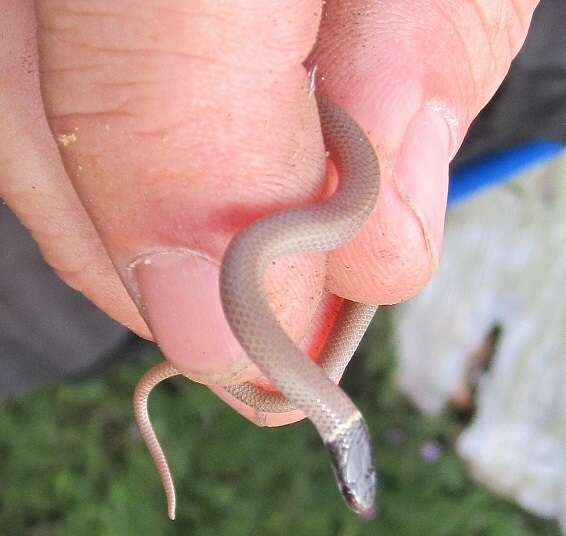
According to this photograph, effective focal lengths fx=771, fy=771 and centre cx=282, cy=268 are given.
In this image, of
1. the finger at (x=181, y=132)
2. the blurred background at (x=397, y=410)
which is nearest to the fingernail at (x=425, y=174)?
the finger at (x=181, y=132)

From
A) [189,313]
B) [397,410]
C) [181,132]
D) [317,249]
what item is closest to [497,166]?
[397,410]

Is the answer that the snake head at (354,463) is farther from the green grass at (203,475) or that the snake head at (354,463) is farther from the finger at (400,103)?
the green grass at (203,475)

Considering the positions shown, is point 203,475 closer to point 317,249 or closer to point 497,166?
point 497,166

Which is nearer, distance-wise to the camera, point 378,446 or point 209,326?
point 209,326

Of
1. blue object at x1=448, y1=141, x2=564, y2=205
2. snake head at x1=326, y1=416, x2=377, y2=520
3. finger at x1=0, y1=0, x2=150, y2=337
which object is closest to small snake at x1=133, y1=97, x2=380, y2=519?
snake head at x1=326, y1=416, x2=377, y2=520

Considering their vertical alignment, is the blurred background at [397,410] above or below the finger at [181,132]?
below

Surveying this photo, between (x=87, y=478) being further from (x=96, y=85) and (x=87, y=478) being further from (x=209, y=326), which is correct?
(x=96, y=85)

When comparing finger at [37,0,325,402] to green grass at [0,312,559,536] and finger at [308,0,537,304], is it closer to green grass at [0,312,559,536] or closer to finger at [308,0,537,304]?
finger at [308,0,537,304]

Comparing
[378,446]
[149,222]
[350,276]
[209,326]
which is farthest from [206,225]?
[378,446]
